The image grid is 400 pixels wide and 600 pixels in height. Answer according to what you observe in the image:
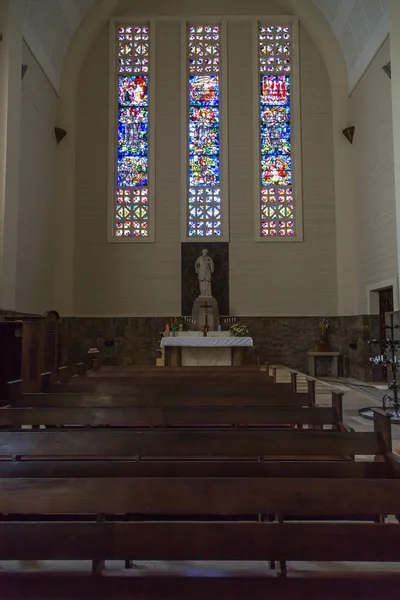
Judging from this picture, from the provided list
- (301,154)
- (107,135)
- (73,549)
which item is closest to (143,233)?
(107,135)

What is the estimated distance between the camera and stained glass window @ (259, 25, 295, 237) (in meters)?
13.0

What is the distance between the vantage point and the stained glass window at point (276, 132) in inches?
512

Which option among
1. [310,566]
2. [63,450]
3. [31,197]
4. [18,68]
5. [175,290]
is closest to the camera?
[310,566]

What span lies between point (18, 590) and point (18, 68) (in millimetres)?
9881

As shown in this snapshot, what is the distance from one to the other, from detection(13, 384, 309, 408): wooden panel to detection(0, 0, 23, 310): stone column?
5.20m

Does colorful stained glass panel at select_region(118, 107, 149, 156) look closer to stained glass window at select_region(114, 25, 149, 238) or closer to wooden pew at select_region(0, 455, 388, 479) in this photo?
stained glass window at select_region(114, 25, 149, 238)

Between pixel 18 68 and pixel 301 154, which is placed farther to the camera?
pixel 301 154

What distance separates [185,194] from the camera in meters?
12.9

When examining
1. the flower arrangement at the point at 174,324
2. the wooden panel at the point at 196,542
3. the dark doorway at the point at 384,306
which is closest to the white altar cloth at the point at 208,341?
the flower arrangement at the point at 174,324

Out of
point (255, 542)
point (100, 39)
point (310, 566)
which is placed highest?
point (100, 39)

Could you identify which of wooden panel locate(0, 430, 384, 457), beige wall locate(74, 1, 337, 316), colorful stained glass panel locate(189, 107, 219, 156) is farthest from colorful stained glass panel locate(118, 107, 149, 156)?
wooden panel locate(0, 430, 384, 457)

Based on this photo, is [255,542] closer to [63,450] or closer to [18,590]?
[18,590]

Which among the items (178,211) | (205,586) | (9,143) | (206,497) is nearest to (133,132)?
(178,211)

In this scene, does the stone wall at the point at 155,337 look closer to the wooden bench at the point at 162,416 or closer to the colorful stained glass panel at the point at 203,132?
the colorful stained glass panel at the point at 203,132
